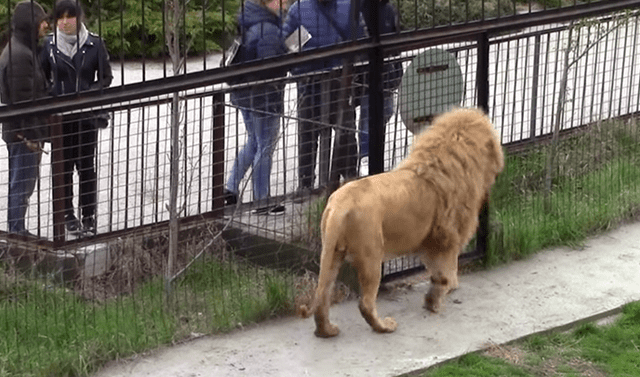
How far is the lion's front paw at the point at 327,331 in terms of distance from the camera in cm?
586

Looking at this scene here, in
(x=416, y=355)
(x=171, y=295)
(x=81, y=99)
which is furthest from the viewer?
(x=171, y=295)

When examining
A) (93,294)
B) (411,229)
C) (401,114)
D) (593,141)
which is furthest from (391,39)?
(593,141)

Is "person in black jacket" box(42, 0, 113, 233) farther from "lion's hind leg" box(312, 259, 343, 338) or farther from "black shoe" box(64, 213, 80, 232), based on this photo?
"lion's hind leg" box(312, 259, 343, 338)

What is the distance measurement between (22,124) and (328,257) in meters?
1.73

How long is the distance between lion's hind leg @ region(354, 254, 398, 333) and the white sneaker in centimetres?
95

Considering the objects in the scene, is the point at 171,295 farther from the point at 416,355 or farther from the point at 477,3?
the point at 477,3

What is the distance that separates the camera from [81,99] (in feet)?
17.6

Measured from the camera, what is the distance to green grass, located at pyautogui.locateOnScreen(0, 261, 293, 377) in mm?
5453

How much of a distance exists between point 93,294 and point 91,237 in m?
0.54

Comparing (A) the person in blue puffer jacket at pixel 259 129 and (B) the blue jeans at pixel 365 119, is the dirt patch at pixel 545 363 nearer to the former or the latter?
(B) the blue jeans at pixel 365 119

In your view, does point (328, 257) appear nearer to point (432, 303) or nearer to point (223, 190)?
point (432, 303)

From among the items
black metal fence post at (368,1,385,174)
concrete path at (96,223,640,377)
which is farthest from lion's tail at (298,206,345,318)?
black metal fence post at (368,1,385,174)

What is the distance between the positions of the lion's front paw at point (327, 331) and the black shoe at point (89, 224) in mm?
1374

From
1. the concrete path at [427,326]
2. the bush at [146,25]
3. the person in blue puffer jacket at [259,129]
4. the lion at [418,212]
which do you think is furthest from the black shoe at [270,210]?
the bush at [146,25]
